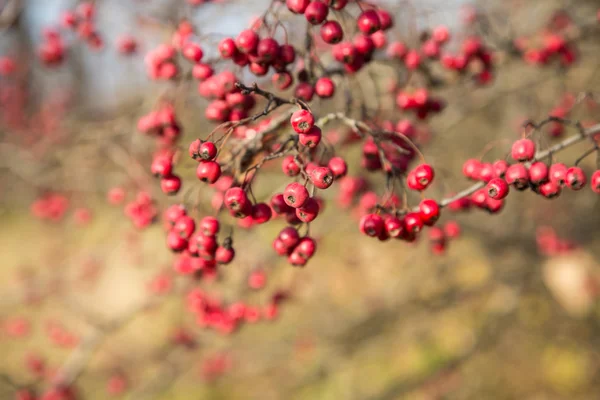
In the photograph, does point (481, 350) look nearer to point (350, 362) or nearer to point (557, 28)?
point (350, 362)

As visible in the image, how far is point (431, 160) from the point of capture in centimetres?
317

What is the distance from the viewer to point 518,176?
1.74 meters

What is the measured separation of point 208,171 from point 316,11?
79 centimetres

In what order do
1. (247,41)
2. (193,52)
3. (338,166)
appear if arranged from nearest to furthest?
(247,41), (338,166), (193,52)

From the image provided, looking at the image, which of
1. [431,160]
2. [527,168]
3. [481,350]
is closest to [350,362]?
[481,350]

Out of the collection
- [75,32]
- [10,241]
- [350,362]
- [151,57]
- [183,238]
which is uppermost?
[10,241]

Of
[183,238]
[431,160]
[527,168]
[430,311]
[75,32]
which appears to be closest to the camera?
[527,168]

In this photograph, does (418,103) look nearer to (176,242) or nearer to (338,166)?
(338,166)

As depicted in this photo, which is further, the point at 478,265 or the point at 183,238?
the point at 478,265

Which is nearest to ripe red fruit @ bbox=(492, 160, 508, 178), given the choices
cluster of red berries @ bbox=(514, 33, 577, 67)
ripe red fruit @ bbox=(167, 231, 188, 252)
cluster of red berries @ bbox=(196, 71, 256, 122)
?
cluster of red berries @ bbox=(196, 71, 256, 122)

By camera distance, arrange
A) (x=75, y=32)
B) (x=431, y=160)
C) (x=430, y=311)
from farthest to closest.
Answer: (x=430, y=311) < (x=75, y=32) < (x=431, y=160)

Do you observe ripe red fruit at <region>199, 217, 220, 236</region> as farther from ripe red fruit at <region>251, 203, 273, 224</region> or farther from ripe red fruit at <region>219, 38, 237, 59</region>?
ripe red fruit at <region>219, 38, 237, 59</region>

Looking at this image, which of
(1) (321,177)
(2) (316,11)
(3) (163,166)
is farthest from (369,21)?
(3) (163,166)

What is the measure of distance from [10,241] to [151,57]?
1392 centimetres
